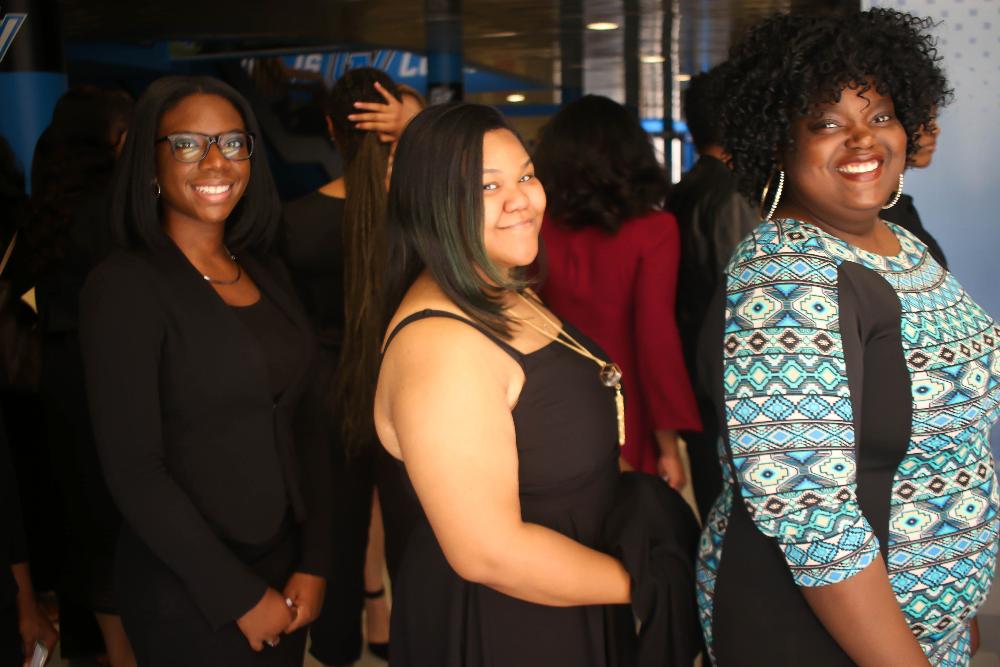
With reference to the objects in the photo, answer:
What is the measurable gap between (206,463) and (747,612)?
1135 mm

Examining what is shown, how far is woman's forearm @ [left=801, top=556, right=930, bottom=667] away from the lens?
1462 mm

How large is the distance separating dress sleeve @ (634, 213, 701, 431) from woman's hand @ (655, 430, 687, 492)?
9 centimetres

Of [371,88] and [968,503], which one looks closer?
[968,503]

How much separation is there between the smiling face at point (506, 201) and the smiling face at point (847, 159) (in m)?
0.46

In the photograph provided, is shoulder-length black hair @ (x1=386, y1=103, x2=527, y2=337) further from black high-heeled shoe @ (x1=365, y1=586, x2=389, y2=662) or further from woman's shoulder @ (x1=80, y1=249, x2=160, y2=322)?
black high-heeled shoe @ (x1=365, y1=586, x2=389, y2=662)

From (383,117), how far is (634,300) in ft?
3.23

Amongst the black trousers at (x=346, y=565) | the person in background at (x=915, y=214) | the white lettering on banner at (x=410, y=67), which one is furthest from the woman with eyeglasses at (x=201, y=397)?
the white lettering on banner at (x=410, y=67)

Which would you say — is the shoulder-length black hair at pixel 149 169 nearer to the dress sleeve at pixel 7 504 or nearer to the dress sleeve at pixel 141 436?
the dress sleeve at pixel 141 436

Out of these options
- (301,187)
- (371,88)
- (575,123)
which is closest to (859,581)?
(575,123)

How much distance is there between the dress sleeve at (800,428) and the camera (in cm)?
144

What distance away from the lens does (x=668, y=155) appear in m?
16.4

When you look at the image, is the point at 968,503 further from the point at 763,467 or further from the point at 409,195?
the point at 409,195

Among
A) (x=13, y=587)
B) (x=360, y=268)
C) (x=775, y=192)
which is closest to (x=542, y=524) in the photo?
(x=775, y=192)

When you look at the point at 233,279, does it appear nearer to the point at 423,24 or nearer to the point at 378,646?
the point at 378,646
